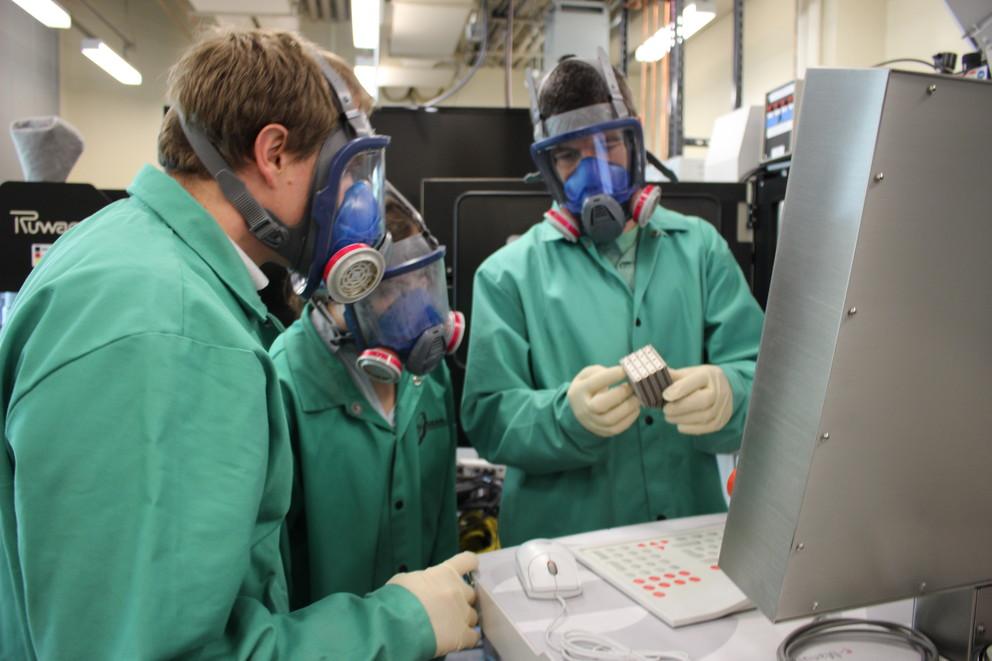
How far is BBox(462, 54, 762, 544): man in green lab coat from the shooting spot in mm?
1428

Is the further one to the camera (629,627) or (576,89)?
(576,89)

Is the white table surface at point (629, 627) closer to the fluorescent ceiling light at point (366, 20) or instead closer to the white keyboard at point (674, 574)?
the white keyboard at point (674, 574)

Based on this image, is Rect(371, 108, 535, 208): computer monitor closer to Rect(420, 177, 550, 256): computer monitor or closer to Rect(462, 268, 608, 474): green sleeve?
Rect(420, 177, 550, 256): computer monitor

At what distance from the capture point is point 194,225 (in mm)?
796

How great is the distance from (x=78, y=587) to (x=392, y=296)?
83 centimetres

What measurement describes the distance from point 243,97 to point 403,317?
558mm

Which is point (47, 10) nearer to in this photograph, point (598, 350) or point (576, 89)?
point (576, 89)

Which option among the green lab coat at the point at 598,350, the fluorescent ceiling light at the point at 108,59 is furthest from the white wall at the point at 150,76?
the green lab coat at the point at 598,350

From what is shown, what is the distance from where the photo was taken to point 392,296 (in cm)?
135

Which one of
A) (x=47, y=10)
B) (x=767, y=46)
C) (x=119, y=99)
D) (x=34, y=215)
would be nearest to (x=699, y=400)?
(x=34, y=215)

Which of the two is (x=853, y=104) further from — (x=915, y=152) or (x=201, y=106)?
(x=201, y=106)

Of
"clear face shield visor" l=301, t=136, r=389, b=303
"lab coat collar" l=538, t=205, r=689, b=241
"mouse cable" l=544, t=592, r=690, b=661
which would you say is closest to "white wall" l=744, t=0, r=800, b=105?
"lab coat collar" l=538, t=205, r=689, b=241

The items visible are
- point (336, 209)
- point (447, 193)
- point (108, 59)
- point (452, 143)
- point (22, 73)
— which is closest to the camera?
point (336, 209)

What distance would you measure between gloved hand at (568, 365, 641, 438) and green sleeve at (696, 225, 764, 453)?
0.24 metres
